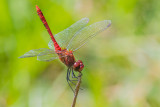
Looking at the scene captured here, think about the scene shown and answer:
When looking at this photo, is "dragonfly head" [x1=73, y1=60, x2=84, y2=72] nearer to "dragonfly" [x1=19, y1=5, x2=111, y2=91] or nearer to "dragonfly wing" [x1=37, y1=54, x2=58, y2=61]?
"dragonfly" [x1=19, y1=5, x2=111, y2=91]

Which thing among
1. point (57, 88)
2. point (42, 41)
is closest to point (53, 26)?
point (42, 41)

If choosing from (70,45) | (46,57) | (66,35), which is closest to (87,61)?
(66,35)

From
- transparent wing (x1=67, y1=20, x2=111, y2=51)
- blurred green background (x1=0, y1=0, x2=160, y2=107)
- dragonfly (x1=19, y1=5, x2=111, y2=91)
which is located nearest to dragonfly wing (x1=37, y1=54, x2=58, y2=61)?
dragonfly (x1=19, y1=5, x2=111, y2=91)

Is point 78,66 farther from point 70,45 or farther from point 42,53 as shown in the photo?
point 70,45

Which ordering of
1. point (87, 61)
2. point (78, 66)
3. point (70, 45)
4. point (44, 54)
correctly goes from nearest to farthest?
point (78, 66)
point (44, 54)
point (70, 45)
point (87, 61)

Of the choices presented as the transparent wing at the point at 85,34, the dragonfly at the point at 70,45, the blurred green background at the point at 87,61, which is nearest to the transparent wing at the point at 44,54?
the dragonfly at the point at 70,45

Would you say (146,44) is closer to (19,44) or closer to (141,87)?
(141,87)

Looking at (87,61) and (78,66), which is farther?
(87,61)

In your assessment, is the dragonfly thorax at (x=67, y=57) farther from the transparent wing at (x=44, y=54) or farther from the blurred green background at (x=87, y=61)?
the blurred green background at (x=87, y=61)
